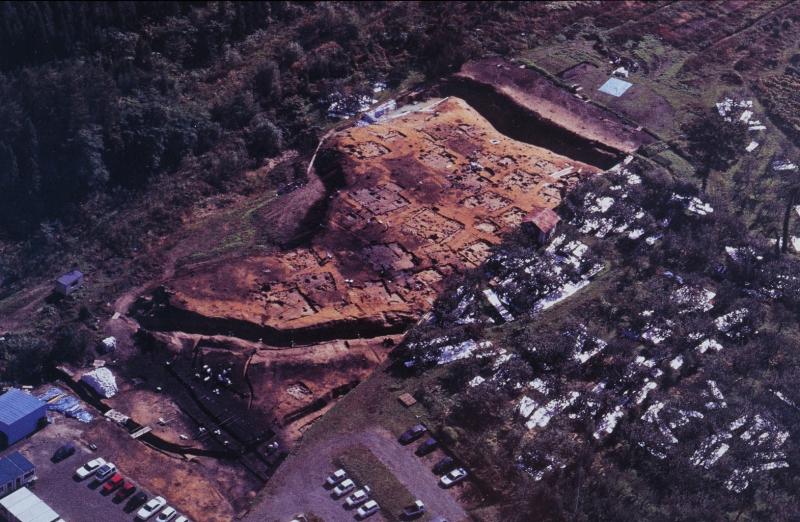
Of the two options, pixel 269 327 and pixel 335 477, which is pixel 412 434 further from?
pixel 269 327

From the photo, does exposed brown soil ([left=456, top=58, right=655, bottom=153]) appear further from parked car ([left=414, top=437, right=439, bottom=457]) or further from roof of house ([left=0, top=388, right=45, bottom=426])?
roof of house ([left=0, top=388, right=45, bottom=426])

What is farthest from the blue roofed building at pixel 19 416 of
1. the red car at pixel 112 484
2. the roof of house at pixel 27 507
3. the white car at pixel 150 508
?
the white car at pixel 150 508

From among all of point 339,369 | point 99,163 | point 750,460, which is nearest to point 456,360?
point 339,369

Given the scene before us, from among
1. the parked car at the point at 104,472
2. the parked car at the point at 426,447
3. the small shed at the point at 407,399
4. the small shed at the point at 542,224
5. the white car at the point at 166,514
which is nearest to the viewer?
the white car at the point at 166,514

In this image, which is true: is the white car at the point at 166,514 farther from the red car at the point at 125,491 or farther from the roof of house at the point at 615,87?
the roof of house at the point at 615,87

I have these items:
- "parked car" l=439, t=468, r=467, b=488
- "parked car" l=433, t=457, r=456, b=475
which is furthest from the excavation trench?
"parked car" l=439, t=468, r=467, b=488
